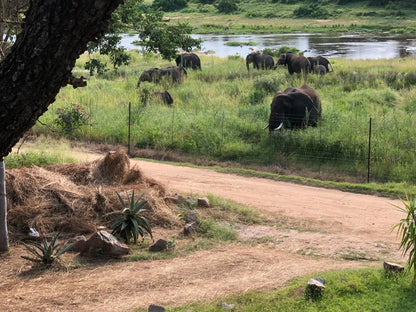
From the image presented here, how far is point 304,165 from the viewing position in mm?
15984

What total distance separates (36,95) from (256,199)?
357 inches

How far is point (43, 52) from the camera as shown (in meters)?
3.96

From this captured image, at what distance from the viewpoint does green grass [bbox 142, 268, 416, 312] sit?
7.37 metres

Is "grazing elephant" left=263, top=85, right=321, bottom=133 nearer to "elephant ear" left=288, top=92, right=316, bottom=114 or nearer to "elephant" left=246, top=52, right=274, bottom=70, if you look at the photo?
"elephant ear" left=288, top=92, right=316, bottom=114

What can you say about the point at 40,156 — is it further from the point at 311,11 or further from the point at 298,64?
the point at 311,11

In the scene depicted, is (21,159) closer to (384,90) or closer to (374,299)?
(374,299)

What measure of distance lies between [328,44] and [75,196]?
155ft

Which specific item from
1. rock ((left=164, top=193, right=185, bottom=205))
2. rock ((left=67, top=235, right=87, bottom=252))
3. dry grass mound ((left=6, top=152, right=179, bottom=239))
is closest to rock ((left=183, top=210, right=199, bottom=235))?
dry grass mound ((left=6, top=152, right=179, bottom=239))

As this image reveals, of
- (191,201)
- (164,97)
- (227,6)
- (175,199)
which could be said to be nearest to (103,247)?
Result: (175,199)

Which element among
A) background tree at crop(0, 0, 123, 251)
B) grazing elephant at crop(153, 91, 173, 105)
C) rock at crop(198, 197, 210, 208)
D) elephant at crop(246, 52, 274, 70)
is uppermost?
background tree at crop(0, 0, 123, 251)

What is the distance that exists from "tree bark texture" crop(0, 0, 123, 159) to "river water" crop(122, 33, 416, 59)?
1580 inches

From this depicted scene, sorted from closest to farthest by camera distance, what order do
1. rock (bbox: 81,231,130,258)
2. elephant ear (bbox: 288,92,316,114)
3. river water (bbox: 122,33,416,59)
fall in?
1. rock (bbox: 81,231,130,258)
2. elephant ear (bbox: 288,92,316,114)
3. river water (bbox: 122,33,416,59)

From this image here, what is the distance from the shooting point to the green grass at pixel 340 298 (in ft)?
24.2

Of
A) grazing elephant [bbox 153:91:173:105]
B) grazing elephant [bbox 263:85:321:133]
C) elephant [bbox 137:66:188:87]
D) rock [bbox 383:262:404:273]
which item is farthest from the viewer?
elephant [bbox 137:66:188:87]
